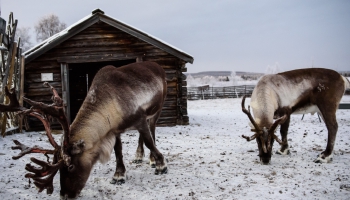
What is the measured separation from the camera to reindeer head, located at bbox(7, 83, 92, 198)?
10.2 feet

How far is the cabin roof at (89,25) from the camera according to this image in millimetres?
9367

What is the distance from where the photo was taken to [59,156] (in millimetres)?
3266

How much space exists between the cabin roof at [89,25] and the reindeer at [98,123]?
4495 millimetres

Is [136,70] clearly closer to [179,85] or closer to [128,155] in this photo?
[128,155]

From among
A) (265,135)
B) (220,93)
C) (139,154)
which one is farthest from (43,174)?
(220,93)

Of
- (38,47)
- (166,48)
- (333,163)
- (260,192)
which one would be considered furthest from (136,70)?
(38,47)

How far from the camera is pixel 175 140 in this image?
26.2 feet

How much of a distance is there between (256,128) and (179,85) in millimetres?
5668

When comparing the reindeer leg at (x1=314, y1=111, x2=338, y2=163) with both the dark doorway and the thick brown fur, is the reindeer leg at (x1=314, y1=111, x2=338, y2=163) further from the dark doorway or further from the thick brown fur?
the dark doorway

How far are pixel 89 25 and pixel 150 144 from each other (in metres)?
6.51

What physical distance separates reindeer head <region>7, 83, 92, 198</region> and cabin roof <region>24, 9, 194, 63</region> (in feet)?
22.3

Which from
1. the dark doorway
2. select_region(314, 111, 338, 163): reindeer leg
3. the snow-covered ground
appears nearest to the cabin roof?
the snow-covered ground

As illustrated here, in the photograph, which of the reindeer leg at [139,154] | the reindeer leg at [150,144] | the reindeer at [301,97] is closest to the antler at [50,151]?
the reindeer leg at [150,144]

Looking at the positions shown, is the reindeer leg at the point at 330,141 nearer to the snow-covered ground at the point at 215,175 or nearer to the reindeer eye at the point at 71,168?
the snow-covered ground at the point at 215,175
